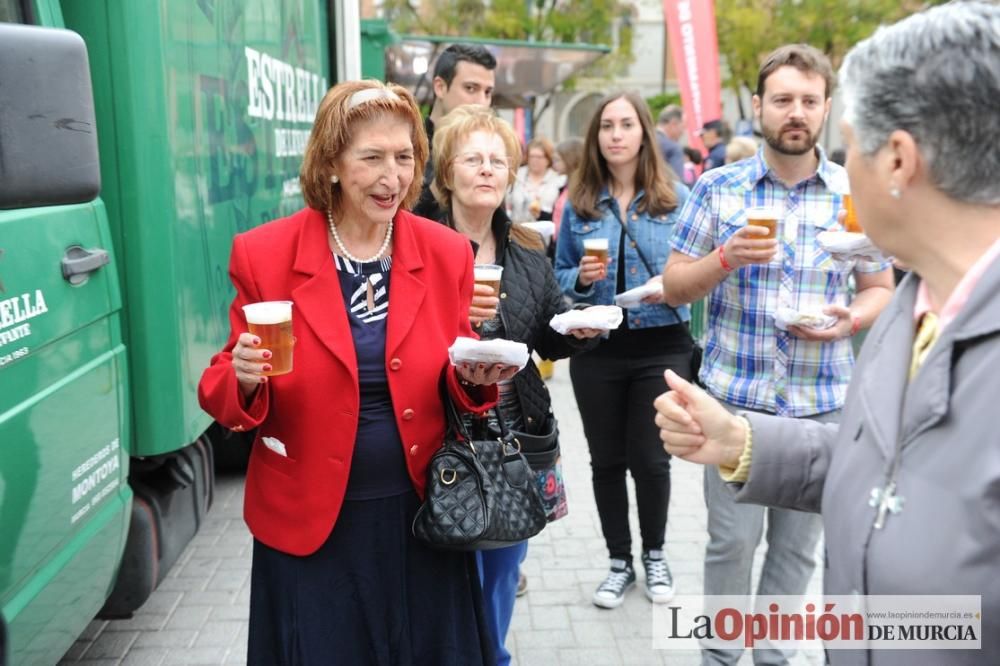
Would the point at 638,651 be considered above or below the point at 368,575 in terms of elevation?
below

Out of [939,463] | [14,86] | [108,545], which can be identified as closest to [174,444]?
[108,545]

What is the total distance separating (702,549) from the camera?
4777mm

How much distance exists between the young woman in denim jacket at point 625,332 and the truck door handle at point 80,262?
1.89 meters

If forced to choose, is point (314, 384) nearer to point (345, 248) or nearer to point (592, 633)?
point (345, 248)

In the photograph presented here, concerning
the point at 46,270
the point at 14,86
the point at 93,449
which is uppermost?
the point at 14,86

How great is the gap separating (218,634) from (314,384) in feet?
6.90

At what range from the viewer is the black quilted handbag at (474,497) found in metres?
2.34

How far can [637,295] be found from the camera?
3.62 meters

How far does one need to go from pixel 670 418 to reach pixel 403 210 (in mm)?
1065

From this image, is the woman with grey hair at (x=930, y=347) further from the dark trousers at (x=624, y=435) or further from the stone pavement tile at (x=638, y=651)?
the dark trousers at (x=624, y=435)

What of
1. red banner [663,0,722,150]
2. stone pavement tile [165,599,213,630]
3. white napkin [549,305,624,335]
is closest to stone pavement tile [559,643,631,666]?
white napkin [549,305,624,335]

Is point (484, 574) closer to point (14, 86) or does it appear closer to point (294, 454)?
point (294, 454)

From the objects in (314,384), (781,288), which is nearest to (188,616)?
(314,384)

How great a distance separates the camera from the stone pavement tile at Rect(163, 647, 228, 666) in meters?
3.67
